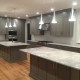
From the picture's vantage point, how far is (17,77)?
4047 millimetres

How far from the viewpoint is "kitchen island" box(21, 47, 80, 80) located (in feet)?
8.22

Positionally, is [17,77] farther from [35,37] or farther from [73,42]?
[35,37]

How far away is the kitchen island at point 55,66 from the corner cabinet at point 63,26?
3042mm

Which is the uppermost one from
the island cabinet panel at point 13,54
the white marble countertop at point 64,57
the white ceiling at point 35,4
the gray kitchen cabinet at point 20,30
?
the white ceiling at point 35,4

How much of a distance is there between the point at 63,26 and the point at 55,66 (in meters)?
3.93

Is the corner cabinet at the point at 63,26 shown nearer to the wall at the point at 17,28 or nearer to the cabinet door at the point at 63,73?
the cabinet door at the point at 63,73

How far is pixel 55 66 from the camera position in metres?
3.05

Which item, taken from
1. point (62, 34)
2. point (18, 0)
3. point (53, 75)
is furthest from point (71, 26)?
point (53, 75)

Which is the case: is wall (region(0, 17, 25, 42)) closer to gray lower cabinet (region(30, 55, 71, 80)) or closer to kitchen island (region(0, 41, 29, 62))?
kitchen island (region(0, 41, 29, 62))

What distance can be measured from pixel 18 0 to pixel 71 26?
9.96 ft

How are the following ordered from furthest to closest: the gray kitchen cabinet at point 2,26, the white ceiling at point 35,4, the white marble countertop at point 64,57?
the gray kitchen cabinet at point 2,26
the white ceiling at point 35,4
the white marble countertop at point 64,57

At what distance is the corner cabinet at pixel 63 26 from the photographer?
627 cm

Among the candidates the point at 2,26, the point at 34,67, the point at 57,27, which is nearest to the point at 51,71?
the point at 34,67

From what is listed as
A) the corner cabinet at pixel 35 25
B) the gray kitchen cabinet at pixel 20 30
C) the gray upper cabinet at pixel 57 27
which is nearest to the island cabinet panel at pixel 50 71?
the gray upper cabinet at pixel 57 27
